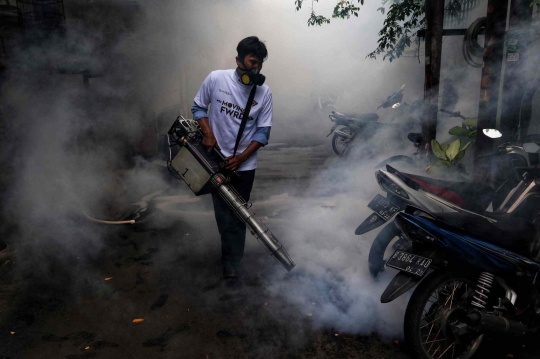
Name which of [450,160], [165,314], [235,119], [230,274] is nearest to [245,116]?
[235,119]

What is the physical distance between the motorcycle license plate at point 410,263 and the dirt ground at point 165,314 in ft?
2.18

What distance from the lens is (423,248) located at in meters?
2.72

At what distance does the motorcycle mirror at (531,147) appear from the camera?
3.19 meters

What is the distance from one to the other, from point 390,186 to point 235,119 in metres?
1.36

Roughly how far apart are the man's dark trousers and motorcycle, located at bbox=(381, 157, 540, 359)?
60.3 inches

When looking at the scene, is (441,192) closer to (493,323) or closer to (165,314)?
(493,323)

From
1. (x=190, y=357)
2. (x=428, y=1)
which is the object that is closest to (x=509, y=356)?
(x=190, y=357)

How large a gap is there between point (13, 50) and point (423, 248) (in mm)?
6083

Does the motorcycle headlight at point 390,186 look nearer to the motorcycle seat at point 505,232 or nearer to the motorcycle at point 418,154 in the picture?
the motorcycle seat at point 505,232

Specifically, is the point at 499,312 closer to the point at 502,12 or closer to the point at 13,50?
the point at 502,12

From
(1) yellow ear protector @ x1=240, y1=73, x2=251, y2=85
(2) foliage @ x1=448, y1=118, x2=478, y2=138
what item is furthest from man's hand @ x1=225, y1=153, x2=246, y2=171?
(2) foliage @ x1=448, y1=118, x2=478, y2=138

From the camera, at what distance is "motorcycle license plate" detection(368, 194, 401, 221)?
3355 millimetres

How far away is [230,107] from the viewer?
12.1 ft

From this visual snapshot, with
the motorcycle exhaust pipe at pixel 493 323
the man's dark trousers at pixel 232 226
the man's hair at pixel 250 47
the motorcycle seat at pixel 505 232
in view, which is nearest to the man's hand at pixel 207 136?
the man's dark trousers at pixel 232 226
